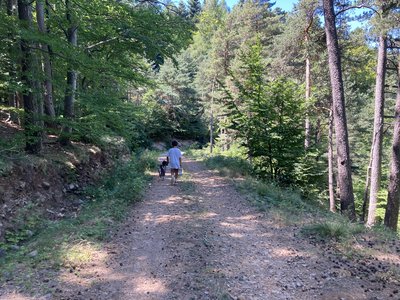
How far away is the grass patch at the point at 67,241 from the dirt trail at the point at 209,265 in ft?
1.07

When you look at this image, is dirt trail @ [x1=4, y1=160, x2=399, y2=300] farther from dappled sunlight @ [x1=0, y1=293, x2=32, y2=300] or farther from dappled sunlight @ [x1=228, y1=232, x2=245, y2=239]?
dappled sunlight @ [x1=0, y1=293, x2=32, y2=300]

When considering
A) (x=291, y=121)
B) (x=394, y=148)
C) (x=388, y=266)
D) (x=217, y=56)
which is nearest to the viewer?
(x=388, y=266)

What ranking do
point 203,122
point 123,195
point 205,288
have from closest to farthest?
point 205,288, point 123,195, point 203,122

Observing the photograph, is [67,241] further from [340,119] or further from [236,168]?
[236,168]

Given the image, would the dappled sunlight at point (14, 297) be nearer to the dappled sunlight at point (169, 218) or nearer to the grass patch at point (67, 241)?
the grass patch at point (67, 241)

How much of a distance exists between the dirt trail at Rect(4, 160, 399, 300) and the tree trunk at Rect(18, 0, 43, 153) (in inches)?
145

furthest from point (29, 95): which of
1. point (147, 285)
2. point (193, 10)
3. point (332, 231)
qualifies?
point (332, 231)

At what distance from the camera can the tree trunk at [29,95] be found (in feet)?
23.5

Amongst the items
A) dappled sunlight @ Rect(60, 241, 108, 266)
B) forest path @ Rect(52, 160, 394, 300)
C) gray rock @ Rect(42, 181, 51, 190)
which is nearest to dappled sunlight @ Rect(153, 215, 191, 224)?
forest path @ Rect(52, 160, 394, 300)

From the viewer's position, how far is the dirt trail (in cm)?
365

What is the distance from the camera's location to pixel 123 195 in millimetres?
7879

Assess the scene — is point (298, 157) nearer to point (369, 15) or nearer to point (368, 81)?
point (369, 15)

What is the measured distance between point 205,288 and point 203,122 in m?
34.6

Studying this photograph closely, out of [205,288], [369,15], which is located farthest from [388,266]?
[369,15]
